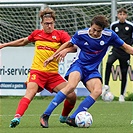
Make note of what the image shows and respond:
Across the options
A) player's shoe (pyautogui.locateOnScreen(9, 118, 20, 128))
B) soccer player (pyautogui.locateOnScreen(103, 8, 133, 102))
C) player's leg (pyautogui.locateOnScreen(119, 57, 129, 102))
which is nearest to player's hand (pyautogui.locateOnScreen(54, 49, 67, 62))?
player's shoe (pyautogui.locateOnScreen(9, 118, 20, 128))

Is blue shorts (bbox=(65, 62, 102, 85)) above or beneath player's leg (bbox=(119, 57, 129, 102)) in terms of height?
above

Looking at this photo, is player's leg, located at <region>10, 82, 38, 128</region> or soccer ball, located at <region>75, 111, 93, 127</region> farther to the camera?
player's leg, located at <region>10, 82, 38, 128</region>

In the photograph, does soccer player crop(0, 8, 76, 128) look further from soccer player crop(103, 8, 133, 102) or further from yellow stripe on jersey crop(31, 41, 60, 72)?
soccer player crop(103, 8, 133, 102)

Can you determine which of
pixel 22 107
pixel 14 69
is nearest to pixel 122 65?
pixel 14 69

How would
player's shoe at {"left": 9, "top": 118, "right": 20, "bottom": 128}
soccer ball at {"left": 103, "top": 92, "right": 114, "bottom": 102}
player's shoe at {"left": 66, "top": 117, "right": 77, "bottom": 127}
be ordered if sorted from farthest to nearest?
1. soccer ball at {"left": 103, "top": 92, "right": 114, "bottom": 102}
2. player's shoe at {"left": 66, "top": 117, "right": 77, "bottom": 127}
3. player's shoe at {"left": 9, "top": 118, "right": 20, "bottom": 128}

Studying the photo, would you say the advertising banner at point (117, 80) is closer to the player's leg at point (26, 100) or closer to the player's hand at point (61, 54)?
the player's leg at point (26, 100)

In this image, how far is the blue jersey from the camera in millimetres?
9594

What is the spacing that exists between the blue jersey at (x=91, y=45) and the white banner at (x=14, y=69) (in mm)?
7101

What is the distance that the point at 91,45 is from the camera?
9602mm

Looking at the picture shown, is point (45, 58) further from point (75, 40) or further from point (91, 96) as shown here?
point (91, 96)

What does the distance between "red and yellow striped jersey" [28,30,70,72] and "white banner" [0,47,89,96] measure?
662 cm

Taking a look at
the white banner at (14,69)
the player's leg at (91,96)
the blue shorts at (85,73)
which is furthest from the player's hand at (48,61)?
the white banner at (14,69)

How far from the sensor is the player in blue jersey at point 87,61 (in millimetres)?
9406

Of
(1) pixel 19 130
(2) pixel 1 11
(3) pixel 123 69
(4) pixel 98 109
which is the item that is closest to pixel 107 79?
(3) pixel 123 69
